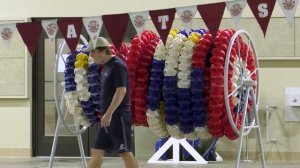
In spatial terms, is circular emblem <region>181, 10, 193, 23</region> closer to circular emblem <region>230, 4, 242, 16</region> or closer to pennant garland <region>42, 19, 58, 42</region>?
circular emblem <region>230, 4, 242, 16</region>

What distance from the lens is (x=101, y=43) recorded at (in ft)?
16.9

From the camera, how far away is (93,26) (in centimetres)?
561

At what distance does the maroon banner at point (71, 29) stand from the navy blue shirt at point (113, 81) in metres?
0.80

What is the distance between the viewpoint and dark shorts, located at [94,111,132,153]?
4973mm

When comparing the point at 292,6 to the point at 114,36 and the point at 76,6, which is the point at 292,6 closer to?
the point at 114,36

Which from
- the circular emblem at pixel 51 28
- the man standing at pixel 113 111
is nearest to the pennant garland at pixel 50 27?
the circular emblem at pixel 51 28

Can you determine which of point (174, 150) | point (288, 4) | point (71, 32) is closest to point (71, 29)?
point (71, 32)

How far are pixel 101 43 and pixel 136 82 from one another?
35.8 inches

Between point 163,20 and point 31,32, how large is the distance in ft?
5.25

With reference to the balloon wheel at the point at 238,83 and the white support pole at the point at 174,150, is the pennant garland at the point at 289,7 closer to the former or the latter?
the balloon wheel at the point at 238,83

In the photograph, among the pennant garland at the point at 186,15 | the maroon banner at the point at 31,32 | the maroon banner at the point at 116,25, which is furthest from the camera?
the maroon banner at the point at 31,32

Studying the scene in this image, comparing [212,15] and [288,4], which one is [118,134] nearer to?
[212,15]

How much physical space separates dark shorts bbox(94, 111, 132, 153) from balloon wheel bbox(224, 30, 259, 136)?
3.28ft

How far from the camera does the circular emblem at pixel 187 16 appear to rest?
5167mm
